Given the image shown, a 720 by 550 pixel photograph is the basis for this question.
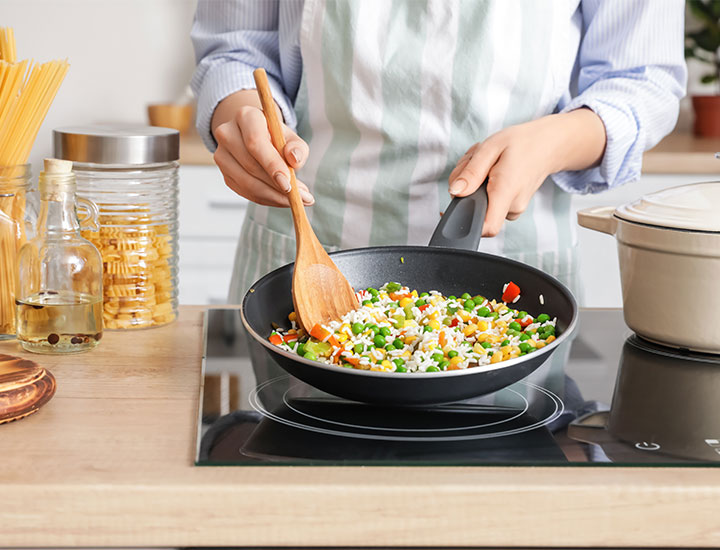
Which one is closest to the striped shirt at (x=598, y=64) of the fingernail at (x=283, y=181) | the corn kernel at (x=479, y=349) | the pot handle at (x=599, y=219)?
the pot handle at (x=599, y=219)

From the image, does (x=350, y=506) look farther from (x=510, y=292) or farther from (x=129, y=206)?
(x=129, y=206)

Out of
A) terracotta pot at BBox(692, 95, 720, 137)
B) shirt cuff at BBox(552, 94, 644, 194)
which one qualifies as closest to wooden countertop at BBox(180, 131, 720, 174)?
terracotta pot at BBox(692, 95, 720, 137)

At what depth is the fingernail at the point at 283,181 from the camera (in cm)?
88

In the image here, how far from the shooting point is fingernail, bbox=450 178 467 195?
955 millimetres

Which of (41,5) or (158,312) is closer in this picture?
(158,312)

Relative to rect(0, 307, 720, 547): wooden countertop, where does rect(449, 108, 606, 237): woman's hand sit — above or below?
above

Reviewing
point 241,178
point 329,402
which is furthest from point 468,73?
point 329,402

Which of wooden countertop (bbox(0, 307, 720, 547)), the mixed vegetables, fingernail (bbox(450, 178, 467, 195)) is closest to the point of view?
wooden countertop (bbox(0, 307, 720, 547))

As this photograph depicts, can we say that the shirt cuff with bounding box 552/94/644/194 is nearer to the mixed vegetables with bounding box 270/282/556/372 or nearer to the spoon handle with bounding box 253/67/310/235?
the mixed vegetables with bounding box 270/282/556/372

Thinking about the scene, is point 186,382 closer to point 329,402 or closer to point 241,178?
point 329,402

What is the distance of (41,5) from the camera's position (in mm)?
2793

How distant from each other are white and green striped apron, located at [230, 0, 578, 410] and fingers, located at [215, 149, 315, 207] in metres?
0.23

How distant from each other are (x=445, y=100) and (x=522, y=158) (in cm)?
22

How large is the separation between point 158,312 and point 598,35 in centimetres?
77
